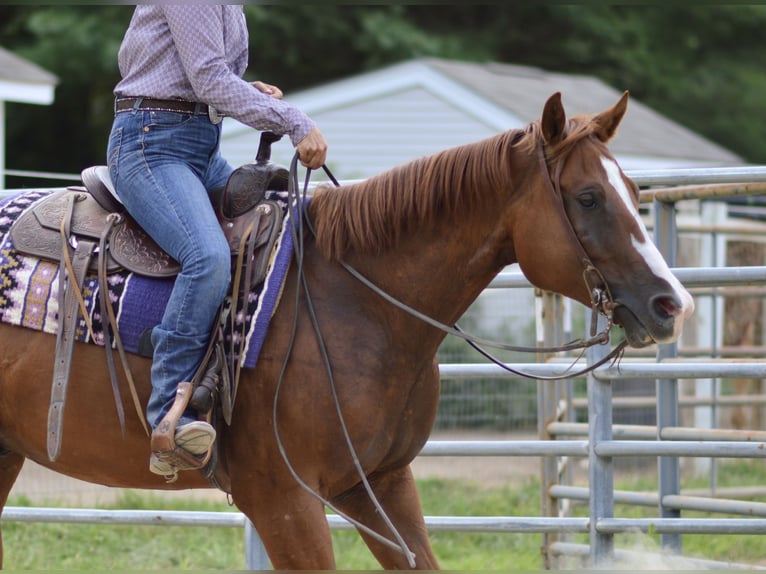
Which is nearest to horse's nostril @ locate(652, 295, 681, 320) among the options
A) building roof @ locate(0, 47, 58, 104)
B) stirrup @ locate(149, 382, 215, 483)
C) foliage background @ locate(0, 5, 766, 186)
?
stirrup @ locate(149, 382, 215, 483)

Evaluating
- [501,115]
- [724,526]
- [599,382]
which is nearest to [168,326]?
[599,382]

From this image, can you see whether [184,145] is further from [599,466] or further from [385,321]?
[599,466]

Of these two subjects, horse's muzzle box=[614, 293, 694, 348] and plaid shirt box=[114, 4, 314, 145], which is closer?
horse's muzzle box=[614, 293, 694, 348]

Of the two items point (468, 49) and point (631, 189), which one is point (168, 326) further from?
point (468, 49)

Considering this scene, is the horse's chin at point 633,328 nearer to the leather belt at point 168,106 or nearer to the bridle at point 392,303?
the bridle at point 392,303

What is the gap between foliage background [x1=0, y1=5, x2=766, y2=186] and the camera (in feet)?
75.5

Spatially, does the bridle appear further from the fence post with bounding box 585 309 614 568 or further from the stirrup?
the fence post with bounding box 585 309 614 568

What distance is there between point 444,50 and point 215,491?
54.6ft

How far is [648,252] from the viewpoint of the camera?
11.5 feet

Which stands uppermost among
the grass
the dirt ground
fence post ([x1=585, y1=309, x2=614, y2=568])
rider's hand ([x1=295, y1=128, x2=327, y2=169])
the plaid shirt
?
the plaid shirt

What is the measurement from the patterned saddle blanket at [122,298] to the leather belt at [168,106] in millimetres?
375

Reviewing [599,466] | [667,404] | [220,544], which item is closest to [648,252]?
[599,466]

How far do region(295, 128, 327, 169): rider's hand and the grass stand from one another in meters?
2.52

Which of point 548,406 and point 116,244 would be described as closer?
point 116,244
